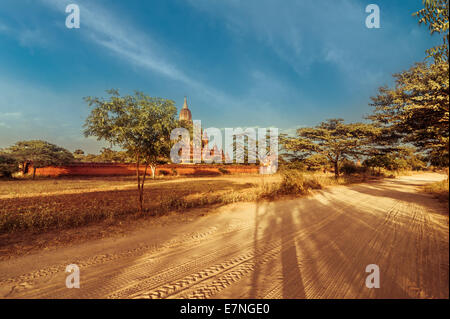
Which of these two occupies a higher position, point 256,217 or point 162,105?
point 162,105

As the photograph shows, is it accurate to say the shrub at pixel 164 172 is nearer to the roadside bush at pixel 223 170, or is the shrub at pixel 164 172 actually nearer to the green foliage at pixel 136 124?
the roadside bush at pixel 223 170

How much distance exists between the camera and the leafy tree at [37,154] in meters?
20.6

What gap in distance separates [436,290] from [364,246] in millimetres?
1661

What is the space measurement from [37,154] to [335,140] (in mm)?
34185

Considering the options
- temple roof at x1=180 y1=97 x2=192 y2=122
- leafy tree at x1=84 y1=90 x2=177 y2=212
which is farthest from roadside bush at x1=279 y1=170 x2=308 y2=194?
temple roof at x1=180 y1=97 x2=192 y2=122

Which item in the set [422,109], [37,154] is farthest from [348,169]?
[37,154]

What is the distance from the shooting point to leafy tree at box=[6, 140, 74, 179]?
→ 20578 millimetres

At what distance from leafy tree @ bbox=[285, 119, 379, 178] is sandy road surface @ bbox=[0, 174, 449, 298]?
12.0 meters

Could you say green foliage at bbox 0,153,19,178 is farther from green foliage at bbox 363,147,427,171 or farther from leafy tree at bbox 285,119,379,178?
green foliage at bbox 363,147,427,171

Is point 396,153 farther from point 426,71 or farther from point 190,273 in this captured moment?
point 190,273

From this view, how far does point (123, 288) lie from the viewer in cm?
253

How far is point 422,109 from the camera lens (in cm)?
377
